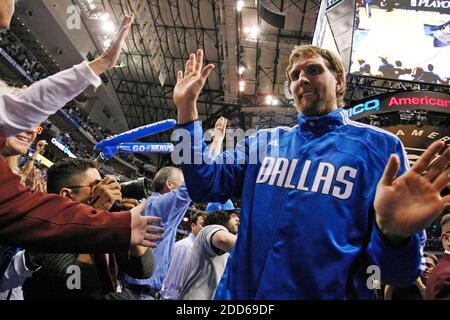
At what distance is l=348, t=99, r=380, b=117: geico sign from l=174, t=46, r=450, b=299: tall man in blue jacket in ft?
8.73

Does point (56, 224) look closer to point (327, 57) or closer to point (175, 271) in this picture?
point (327, 57)

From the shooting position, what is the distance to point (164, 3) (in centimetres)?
1155

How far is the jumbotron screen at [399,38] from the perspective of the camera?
4.00 meters

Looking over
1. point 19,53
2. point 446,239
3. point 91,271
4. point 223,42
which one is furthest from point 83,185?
point 19,53

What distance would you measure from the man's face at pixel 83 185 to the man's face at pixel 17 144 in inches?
12.7

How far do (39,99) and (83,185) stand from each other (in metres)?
0.68

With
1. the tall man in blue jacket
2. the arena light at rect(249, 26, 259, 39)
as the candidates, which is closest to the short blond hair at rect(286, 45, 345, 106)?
the tall man in blue jacket

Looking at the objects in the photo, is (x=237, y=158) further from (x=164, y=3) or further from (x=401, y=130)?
(x=164, y=3)

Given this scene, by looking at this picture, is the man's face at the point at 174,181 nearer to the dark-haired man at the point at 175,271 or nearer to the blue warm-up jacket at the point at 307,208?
the dark-haired man at the point at 175,271

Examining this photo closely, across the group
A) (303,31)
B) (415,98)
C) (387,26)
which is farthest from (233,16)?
(415,98)

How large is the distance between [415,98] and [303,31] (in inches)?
326

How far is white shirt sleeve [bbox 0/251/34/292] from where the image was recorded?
2.01 m

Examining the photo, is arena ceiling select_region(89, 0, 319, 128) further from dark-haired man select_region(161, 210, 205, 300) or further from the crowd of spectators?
dark-haired man select_region(161, 210, 205, 300)

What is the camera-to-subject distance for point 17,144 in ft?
6.24
